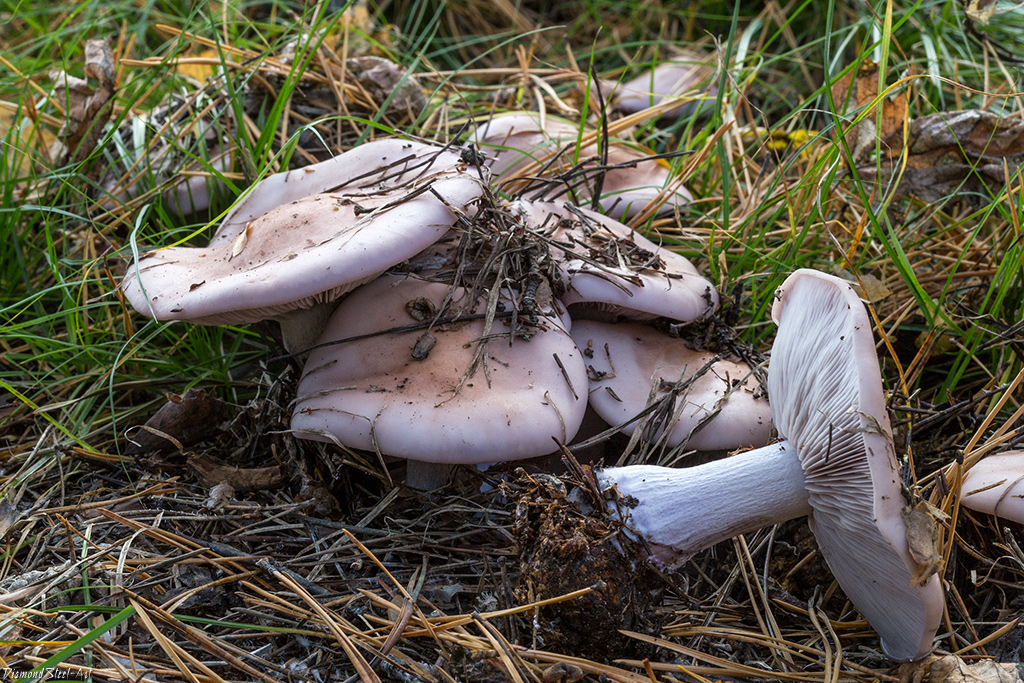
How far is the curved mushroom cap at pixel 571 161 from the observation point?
2846mm

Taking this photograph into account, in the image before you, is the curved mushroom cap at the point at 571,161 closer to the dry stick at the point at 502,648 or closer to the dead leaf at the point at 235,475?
the dead leaf at the point at 235,475

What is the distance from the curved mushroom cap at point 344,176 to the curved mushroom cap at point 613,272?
0.33 meters

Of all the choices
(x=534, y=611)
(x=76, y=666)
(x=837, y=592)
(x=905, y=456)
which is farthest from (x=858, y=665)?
(x=76, y=666)

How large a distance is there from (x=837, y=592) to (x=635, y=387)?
72cm

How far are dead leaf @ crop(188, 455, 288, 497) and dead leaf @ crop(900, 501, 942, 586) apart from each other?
1.57 metres

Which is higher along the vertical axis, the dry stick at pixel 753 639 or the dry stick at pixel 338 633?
the dry stick at pixel 338 633

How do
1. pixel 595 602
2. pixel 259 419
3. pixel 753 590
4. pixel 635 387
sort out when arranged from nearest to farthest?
1. pixel 595 602
2. pixel 753 590
3. pixel 635 387
4. pixel 259 419

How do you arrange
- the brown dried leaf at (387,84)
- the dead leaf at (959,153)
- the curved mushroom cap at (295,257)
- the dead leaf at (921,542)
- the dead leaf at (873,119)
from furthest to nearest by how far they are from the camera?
1. the brown dried leaf at (387,84)
2. the dead leaf at (873,119)
3. the dead leaf at (959,153)
4. the curved mushroom cap at (295,257)
5. the dead leaf at (921,542)

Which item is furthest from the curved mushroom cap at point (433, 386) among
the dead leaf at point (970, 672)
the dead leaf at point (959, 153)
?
the dead leaf at point (959, 153)

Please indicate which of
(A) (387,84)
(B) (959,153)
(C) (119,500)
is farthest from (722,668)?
(A) (387,84)

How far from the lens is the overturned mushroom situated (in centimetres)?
136

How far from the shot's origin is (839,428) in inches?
57.9

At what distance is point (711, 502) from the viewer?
1.69 m

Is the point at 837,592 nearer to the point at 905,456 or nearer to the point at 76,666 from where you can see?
the point at 905,456
